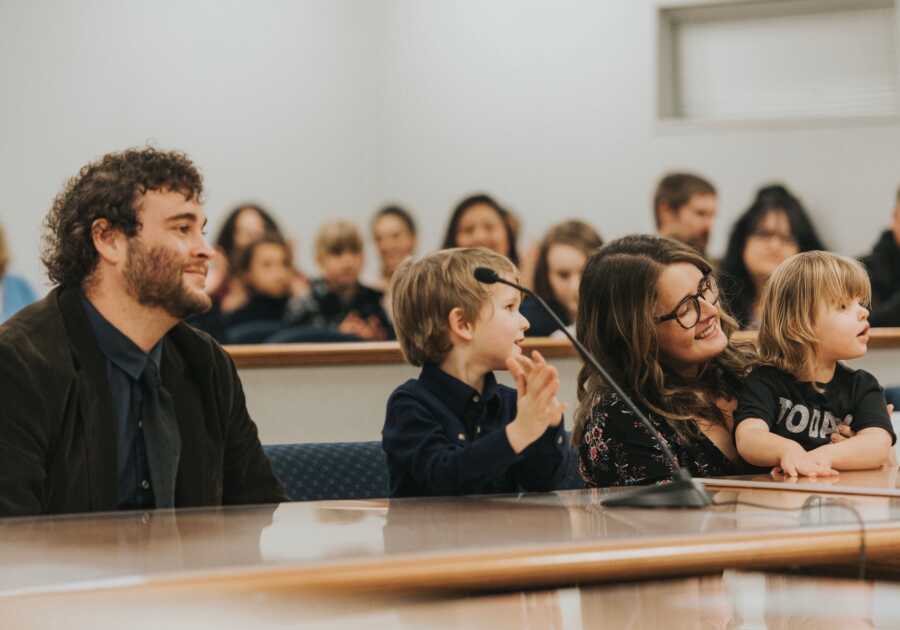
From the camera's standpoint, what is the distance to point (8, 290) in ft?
22.8

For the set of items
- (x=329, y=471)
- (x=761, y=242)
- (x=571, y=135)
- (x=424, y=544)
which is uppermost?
(x=571, y=135)

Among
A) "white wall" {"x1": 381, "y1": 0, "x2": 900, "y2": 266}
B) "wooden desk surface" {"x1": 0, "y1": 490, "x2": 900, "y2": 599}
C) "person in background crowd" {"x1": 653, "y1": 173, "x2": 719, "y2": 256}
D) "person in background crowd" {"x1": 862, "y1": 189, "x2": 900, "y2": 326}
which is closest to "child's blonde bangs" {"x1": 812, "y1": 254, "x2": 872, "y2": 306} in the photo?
"wooden desk surface" {"x1": 0, "y1": 490, "x2": 900, "y2": 599}

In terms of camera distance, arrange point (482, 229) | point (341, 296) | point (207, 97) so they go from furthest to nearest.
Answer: point (207, 97)
point (341, 296)
point (482, 229)

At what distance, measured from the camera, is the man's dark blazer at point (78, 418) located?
1.97 meters

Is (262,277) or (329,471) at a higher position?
(262,277)

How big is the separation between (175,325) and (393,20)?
698cm

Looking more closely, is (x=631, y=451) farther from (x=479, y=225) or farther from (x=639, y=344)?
(x=479, y=225)

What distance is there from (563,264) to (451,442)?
12.1 ft

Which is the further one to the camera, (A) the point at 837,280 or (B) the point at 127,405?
(A) the point at 837,280

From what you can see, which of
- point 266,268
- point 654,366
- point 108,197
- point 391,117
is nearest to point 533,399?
point 654,366

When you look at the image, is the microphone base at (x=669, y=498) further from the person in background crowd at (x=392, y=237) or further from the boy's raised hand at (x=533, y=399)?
the person in background crowd at (x=392, y=237)

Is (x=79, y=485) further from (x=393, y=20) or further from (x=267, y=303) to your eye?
(x=393, y=20)

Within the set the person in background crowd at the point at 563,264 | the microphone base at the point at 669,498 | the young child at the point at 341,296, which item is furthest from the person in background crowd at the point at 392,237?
the microphone base at the point at 669,498

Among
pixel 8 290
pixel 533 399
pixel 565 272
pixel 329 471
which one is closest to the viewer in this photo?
pixel 533 399
